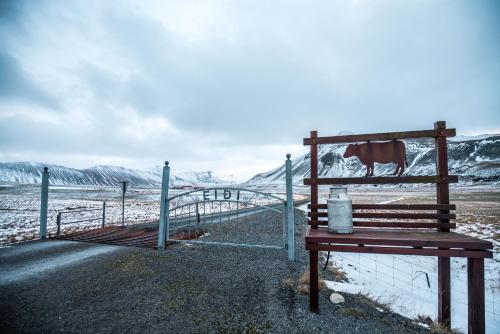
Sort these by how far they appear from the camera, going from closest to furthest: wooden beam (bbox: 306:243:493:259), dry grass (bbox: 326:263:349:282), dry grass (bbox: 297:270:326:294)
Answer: wooden beam (bbox: 306:243:493:259) < dry grass (bbox: 297:270:326:294) < dry grass (bbox: 326:263:349:282)

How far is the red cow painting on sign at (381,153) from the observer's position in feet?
14.9

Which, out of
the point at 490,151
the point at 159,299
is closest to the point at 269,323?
the point at 159,299

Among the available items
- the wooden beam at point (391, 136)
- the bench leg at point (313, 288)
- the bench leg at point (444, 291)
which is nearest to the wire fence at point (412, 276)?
the bench leg at point (444, 291)

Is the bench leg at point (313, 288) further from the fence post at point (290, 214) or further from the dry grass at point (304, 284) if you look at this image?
the fence post at point (290, 214)

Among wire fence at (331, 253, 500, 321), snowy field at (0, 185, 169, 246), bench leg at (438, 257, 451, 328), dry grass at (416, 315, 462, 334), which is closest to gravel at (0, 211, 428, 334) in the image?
dry grass at (416, 315, 462, 334)

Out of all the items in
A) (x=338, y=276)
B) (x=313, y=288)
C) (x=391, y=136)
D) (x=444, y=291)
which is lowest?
(x=338, y=276)

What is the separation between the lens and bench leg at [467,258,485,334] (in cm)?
343

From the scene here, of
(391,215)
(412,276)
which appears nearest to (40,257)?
(391,215)

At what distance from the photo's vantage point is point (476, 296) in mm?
3457

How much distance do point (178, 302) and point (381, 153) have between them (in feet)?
14.6

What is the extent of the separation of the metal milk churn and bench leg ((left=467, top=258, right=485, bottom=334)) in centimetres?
163

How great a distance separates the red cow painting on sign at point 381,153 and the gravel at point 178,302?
2508 mm

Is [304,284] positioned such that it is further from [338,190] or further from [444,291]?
[444,291]

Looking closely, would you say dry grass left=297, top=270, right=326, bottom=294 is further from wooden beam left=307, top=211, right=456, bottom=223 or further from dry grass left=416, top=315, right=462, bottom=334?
dry grass left=416, top=315, right=462, bottom=334
